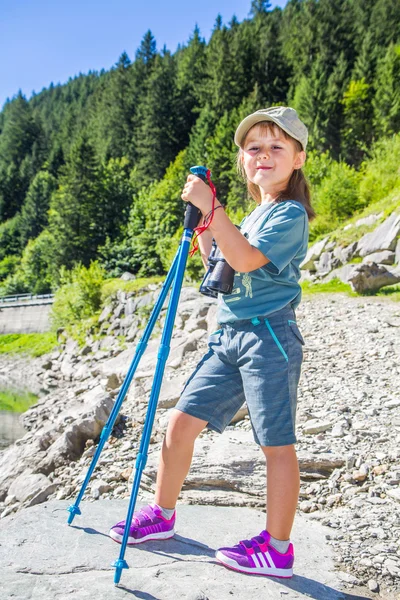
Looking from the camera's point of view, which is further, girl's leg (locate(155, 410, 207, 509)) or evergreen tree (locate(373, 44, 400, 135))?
evergreen tree (locate(373, 44, 400, 135))

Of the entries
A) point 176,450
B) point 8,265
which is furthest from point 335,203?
point 8,265

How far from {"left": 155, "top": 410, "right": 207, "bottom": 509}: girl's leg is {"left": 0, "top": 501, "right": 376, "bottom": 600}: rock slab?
0.33m

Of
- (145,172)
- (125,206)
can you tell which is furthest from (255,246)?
(145,172)

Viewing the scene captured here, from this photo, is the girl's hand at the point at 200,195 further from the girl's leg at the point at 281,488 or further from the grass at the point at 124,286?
the grass at the point at 124,286

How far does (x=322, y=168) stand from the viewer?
27000mm

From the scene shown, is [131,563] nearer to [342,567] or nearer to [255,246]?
[342,567]

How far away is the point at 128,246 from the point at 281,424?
33264 mm

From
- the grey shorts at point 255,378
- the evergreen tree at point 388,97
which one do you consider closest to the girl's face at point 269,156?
the grey shorts at point 255,378

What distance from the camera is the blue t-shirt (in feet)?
8.35

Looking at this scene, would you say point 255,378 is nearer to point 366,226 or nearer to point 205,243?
point 205,243

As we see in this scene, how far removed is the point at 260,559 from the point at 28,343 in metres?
29.3

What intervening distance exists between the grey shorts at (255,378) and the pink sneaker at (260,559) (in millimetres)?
496

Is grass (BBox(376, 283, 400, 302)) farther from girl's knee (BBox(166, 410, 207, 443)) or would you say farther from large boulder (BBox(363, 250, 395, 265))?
girl's knee (BBox(166, 410, 207, 443))

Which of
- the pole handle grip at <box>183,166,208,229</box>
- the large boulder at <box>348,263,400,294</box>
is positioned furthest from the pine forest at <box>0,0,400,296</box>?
the pole handle grip at <box>183,166,208,229</box>
